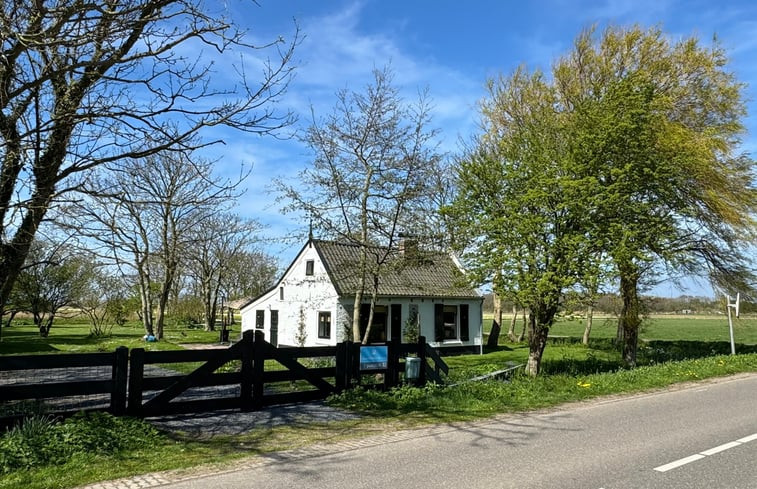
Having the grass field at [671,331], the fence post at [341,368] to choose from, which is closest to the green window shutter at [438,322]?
the grass field at [671,331]

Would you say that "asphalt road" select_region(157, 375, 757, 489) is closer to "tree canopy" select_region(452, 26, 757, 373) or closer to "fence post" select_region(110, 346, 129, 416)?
"fence post" select_region(110, 346, 129, 416)

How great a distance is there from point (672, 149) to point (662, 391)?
8.08 metres

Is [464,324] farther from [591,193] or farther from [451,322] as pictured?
[591,193]

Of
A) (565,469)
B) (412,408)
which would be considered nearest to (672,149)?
(412,408)

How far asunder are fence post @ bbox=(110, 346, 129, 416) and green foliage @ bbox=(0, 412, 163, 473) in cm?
24

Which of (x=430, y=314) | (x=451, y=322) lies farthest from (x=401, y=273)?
(x=451, y=322)

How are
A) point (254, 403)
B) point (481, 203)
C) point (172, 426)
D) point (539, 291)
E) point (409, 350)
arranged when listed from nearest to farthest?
point (172, 426) < point (254, 403) < point (409, 350) < point (539, 291) < point (481, 203)

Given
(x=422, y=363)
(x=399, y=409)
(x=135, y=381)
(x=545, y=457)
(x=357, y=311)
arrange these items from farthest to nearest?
1. (x=357, y=311)
2. (x=422, y=363)
3. (x=399, y=409)
4. (x=135, y=381)
5. (x=545, y=457)

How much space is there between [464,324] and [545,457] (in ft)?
75.6

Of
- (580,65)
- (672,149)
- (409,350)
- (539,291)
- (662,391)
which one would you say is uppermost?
(580,65)

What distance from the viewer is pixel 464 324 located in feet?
97.1

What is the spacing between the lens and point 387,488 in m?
5.54

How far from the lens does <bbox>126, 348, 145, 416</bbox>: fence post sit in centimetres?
842

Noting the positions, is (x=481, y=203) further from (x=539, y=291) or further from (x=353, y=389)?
(x=353, y=389)
